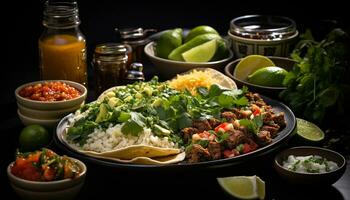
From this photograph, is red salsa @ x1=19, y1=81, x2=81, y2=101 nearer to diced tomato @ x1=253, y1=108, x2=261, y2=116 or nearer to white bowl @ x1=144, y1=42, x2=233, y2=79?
white bowl @ x1=144, y1=42, x2=233, y2=79

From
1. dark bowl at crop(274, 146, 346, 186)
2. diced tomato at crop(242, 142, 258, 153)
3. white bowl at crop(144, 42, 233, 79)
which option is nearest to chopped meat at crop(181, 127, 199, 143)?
diced tomato at crop(242, 142, 258, 153)

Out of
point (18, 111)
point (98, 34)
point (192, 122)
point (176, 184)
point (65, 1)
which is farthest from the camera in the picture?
point (98, 34)

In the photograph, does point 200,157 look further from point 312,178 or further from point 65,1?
point 65,1

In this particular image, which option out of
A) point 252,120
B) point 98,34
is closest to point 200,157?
point 252,120

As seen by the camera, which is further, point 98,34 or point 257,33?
point 98,34

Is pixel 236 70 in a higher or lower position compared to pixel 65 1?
lower
